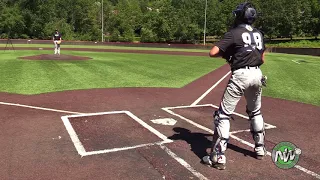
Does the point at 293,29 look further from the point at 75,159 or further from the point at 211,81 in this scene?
the point at 75,159

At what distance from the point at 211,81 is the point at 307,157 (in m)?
8.97

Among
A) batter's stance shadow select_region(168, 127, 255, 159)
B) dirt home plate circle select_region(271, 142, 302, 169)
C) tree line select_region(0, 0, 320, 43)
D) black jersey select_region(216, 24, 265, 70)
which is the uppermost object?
tree line select_region(0, 0, 320, 43)

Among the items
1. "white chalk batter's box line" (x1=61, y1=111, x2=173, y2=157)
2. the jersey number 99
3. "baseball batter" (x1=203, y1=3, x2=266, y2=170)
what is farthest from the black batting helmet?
"white chalk batter's box line" (x1=61, y1=111, x2=173, y2=157)

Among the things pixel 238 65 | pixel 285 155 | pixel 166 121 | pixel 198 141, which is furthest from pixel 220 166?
pixel 166 121

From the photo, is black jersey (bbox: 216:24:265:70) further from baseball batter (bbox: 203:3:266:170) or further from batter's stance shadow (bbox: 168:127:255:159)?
batter's stance shadow (bbox: 168:127:255:159)

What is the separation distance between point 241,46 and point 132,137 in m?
2.80

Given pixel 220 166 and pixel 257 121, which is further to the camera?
pixel 257 121

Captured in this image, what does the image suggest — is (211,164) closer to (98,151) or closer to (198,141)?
(198,141)

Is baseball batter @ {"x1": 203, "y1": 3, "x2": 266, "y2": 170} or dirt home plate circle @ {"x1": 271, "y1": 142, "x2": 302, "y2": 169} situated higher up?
baseball batter @ {"x1": 203, "y1": 3, "x2": 266, "y2": 170}

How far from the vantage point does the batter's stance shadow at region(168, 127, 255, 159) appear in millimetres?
5289

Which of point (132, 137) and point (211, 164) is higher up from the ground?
point (132, 137)

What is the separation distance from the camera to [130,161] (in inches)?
188

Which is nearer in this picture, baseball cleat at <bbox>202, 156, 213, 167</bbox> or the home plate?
baseball cleat at <bbox>202, 156, 213, 167</bbox>

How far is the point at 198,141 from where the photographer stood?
19.1 ft
